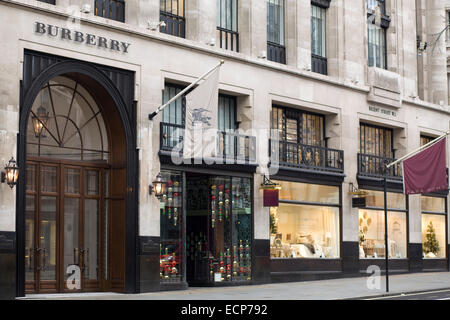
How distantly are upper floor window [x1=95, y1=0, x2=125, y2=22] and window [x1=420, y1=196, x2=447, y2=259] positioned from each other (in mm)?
20433

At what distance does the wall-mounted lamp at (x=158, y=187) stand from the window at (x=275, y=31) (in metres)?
9.09

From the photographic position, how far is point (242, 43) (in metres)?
33.2

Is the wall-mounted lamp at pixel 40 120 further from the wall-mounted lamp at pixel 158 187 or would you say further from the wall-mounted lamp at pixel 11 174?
the wall-mounted lamp at pixel 158 187

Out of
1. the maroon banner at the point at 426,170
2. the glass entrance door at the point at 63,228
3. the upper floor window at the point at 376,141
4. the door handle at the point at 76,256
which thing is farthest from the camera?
the upper floor window at the point at 376,141

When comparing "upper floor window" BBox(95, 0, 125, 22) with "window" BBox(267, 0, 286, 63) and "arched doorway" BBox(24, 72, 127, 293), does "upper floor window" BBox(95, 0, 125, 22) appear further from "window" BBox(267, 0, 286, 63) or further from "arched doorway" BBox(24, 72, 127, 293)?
"window" BBox(267, 0, 286, 63)

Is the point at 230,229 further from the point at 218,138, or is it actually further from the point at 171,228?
the point at 218,138

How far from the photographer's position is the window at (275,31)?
34.8 metres

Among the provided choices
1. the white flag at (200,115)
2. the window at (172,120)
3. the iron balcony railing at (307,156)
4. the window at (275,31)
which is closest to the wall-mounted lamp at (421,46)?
the iron balcony railing at (307,156)

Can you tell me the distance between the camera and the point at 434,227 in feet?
141

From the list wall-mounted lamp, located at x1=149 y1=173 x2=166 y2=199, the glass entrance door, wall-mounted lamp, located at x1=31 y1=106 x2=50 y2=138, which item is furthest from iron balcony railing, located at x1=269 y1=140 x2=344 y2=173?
wall-mounted lamp, located at x1=31 y1=106 x2=50 y2=138
